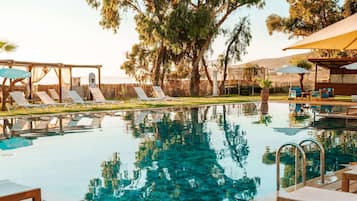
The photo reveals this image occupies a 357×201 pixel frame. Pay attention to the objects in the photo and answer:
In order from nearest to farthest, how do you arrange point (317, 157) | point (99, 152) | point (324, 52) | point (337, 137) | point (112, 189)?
point (112, 189), point (317, 157), point (99, 152), point (337, 137), point (324, 52)

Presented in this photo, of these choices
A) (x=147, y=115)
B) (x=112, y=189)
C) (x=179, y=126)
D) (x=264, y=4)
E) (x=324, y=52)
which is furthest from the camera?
(x=324, y=52)

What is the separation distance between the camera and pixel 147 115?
15406 millimetres

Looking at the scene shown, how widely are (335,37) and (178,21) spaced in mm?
20619

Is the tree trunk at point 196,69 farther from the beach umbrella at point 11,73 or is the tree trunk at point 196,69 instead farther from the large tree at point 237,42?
the beach umbrella at point 11,73

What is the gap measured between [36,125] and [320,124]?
8.47 m

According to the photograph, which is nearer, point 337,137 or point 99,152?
point 99,152

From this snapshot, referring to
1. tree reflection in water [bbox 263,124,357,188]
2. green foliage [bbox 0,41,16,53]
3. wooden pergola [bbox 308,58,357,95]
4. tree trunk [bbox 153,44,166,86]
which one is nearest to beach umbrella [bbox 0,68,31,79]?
green foliage [bbox 0,41,16,53]

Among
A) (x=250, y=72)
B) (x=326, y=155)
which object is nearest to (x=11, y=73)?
(x=326, y=155)

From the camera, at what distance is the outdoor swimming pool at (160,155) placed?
5750mm

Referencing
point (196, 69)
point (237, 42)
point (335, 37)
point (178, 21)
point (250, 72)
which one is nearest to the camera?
point (335, 37)

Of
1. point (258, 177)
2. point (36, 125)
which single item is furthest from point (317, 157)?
point (36, 125)

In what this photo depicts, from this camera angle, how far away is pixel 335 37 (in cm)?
405

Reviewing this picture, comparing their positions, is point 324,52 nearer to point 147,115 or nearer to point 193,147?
point 147,115

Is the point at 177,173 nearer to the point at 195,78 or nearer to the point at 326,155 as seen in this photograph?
the point at 326,155
